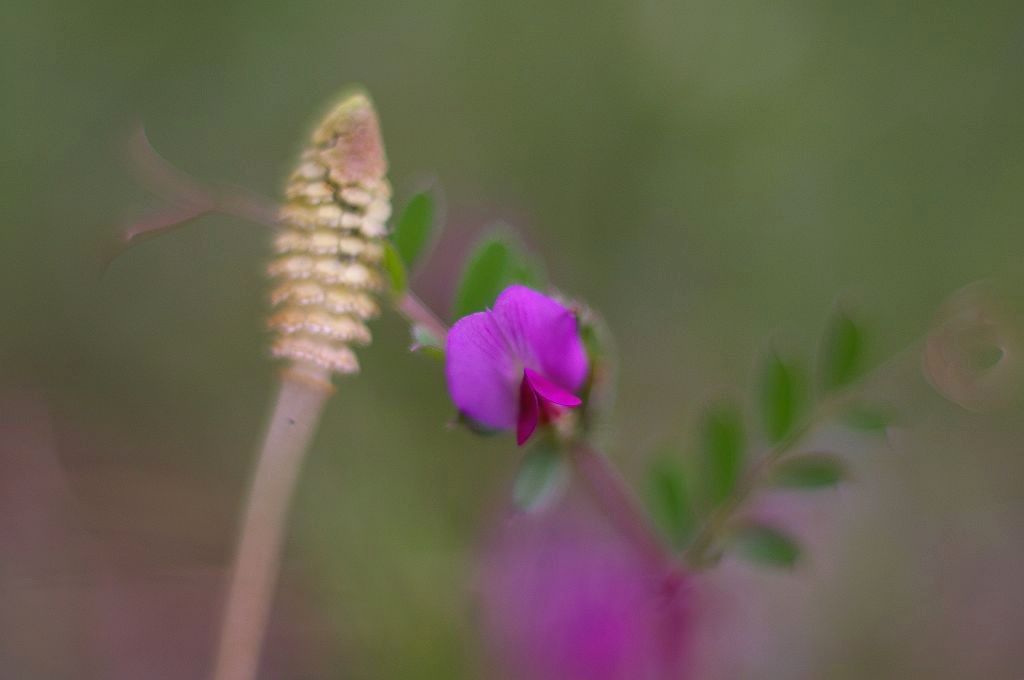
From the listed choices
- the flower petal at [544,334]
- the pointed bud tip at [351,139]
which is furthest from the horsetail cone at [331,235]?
the flower petal at [544,334]

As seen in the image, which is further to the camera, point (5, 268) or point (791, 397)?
point (5, 268)

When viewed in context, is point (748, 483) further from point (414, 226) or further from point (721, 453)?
point (414, 226)

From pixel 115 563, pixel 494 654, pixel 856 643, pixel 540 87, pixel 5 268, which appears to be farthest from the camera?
pixel 540 87

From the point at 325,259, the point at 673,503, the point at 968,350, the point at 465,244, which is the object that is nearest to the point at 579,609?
the point at 673,503

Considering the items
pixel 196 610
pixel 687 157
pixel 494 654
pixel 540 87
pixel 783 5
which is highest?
pixel 783 5

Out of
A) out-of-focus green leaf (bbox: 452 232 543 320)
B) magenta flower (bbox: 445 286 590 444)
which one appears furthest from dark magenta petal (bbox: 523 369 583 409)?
→ out-of-focus green leaf (bbox: 452 232 543 320)

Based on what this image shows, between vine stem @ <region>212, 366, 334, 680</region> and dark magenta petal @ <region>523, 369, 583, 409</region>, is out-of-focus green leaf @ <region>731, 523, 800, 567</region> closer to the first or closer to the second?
dark magenta petal @ <region>523, 369, 583, 409</region>

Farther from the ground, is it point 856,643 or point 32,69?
point 32,69

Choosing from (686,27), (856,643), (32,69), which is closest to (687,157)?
(686,27)

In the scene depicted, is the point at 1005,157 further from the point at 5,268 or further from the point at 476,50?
the point at 5,268
